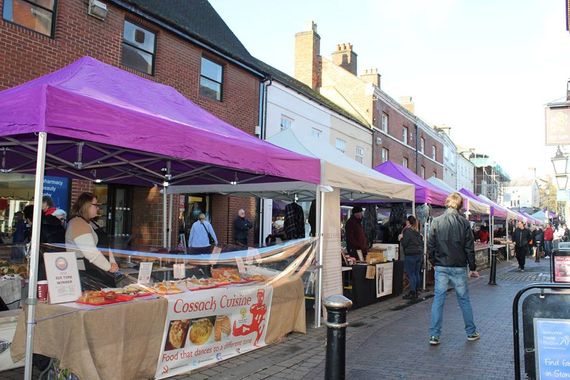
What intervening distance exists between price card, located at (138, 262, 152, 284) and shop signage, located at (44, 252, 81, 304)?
75 cm

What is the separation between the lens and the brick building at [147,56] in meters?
9.19


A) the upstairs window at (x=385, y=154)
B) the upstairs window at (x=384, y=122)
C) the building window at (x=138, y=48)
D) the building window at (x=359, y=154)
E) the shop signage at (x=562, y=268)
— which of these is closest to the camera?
the shop signage at (x=562, y=268)

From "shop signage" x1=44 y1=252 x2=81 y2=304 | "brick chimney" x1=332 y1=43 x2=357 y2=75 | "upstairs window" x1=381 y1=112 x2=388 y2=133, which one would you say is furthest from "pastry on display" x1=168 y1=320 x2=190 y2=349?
"brick chimney" x1=332 y1=43 x2=357 y2=75

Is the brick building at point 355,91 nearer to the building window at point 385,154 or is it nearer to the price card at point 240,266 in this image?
the building window at point 385,154

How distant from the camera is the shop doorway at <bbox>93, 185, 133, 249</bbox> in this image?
1169 centimetres

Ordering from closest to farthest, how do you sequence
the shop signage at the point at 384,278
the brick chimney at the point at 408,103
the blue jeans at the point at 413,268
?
the shop signage at the point at 384,278 → the blue jeans at the point at 413,268 → the brick chimney at the point at 408,103

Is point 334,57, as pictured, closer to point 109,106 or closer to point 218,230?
point 218,230

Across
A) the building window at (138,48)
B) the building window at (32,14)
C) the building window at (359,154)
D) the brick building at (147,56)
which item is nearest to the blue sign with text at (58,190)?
the brick building at (147,56)

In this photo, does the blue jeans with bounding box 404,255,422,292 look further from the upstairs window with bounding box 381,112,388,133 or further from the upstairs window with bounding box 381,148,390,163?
the upstairs window with bounding box 381,112,388,133

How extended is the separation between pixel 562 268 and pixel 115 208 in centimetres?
959

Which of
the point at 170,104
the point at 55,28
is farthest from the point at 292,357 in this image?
the point at 55,28

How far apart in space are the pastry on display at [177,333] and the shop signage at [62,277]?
923mm

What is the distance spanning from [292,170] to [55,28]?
6302mm

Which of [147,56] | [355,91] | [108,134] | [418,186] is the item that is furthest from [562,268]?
[355,91]
